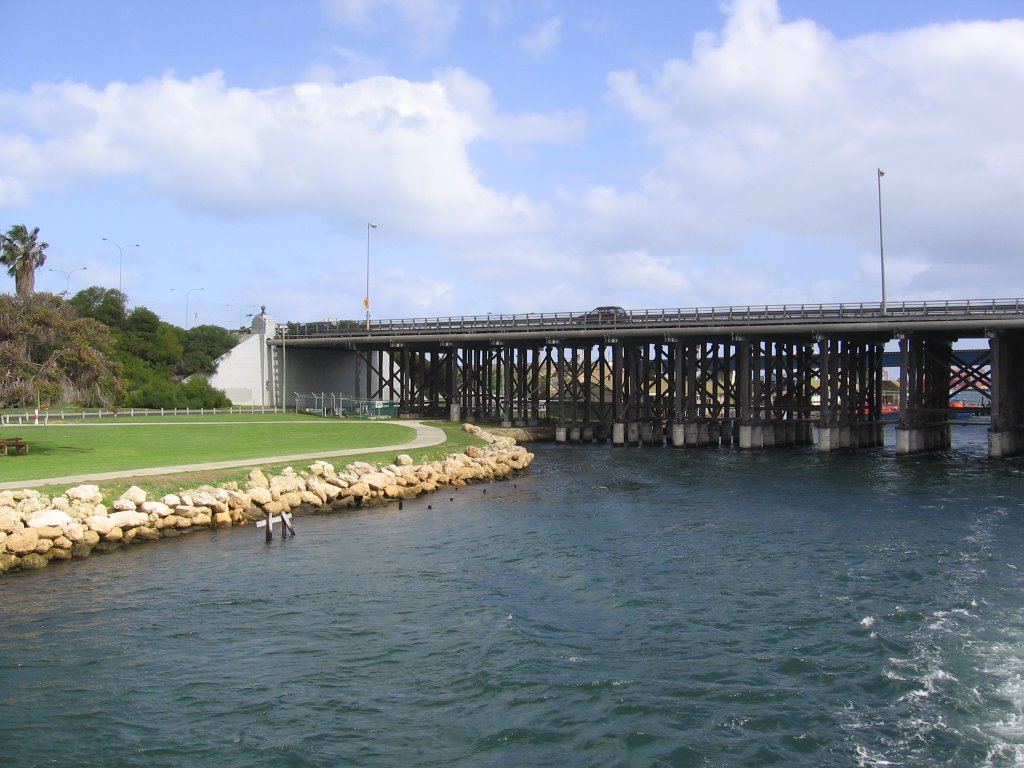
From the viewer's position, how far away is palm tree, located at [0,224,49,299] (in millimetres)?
68062

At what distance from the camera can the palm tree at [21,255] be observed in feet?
223

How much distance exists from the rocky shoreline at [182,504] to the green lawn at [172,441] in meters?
4.42

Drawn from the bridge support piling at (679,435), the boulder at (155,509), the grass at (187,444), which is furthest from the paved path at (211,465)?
the bridge support piling at (679,435)

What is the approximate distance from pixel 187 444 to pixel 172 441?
174cm

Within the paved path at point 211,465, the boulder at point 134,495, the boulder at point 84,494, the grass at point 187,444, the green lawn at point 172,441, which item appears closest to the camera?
the boulder at point 84,494

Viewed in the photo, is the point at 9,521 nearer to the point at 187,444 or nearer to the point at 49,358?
the point at 49,358

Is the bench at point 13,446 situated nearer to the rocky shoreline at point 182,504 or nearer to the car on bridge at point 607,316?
the rocky shoreline at point 182,504

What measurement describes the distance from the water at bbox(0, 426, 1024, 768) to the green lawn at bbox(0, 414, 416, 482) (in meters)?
8.49

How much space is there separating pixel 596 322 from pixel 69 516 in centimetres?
4609

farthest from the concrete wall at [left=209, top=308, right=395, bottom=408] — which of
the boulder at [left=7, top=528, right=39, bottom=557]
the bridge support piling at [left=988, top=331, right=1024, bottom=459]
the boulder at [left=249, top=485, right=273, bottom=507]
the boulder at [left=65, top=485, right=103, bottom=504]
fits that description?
the bridge support piling at [left=988, top=331, right=1024, bottom=459]

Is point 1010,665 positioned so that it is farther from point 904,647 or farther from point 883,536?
point 883,536

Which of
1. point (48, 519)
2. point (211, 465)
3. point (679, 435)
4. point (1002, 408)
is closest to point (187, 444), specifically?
point (211, 465)

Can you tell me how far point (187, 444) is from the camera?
130ft

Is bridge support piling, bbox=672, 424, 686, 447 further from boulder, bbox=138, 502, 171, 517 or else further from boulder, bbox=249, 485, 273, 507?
boulder, bbox=138, 502, 171, 517
